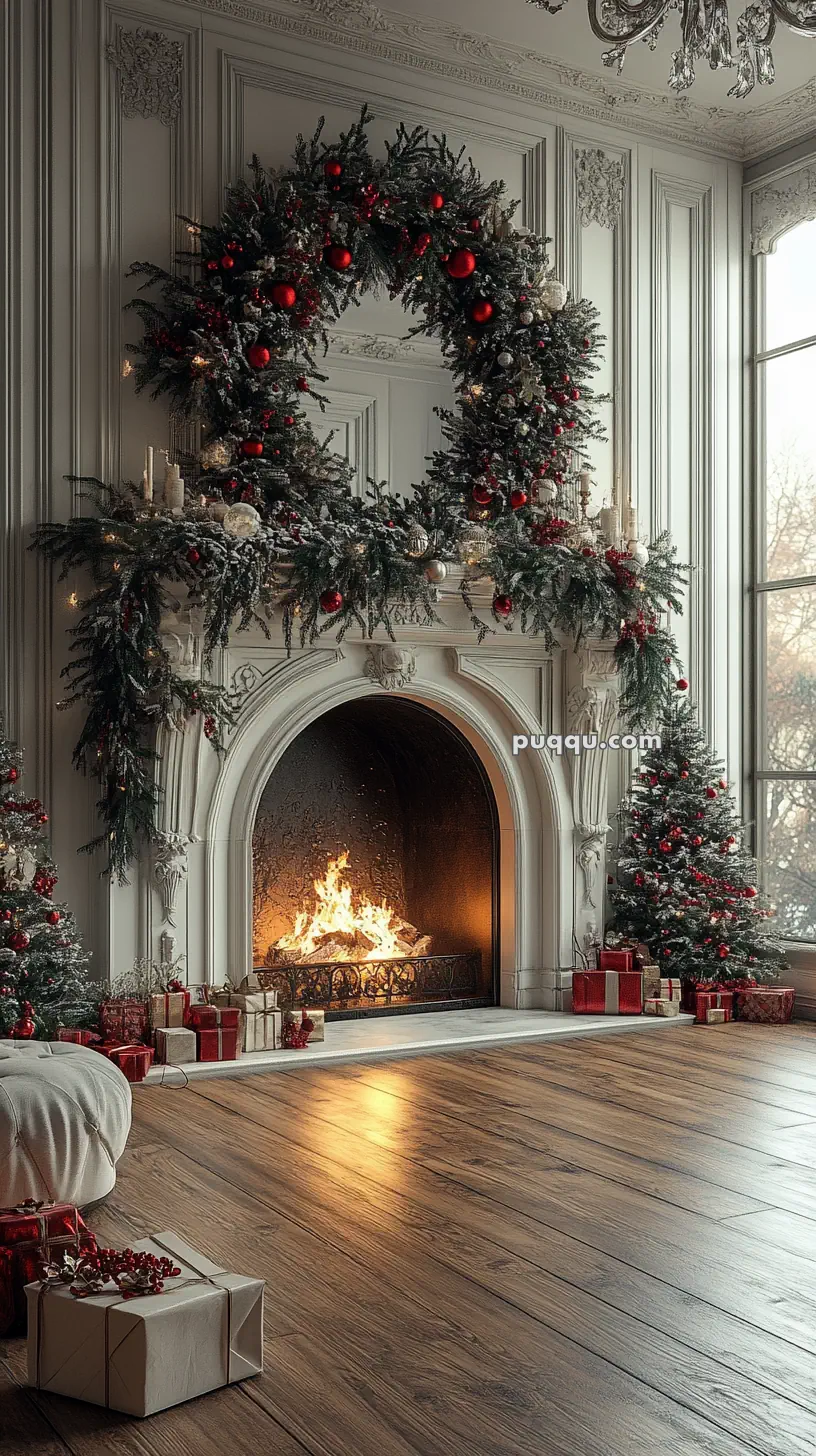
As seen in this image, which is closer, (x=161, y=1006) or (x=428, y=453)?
(x=161, y=1006)

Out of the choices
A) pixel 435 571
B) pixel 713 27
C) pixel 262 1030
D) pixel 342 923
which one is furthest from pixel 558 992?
pixel 713 27

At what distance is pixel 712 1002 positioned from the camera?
677 cm

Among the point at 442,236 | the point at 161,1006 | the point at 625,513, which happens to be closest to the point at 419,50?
the point at 442,236

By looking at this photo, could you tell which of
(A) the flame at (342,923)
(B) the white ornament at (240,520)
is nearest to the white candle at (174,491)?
(B) the white ornament at (240,520)

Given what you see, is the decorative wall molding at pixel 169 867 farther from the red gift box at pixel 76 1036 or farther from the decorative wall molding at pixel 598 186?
the decorative wall molding at pixel 598 186

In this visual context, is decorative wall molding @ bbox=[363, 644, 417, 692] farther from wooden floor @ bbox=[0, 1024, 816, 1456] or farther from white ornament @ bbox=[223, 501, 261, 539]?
wooden floor @ bbox=[0, 1024, 816, 1456]

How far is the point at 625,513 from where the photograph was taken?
696 centimetres

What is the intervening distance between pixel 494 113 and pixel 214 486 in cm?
286

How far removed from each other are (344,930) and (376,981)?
0.36 m

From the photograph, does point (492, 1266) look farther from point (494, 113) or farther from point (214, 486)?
point (494, 113)

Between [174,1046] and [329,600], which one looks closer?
[174,1046]

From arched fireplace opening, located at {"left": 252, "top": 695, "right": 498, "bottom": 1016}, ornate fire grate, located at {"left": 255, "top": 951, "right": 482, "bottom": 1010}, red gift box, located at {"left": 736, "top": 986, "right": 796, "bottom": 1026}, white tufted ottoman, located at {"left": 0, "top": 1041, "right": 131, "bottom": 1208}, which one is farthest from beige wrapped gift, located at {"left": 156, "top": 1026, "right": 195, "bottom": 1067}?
red gift box, located at {"left": 736, "top": 986, "right": 796, "bottom": 1026}

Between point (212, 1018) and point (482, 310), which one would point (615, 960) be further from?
point (482, 310)

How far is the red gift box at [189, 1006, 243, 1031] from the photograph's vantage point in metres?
5.64
